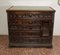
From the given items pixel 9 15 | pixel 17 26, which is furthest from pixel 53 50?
pixel 9 15

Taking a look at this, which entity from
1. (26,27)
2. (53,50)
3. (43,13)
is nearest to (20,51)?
(26,27)

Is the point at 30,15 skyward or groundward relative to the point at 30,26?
skyward

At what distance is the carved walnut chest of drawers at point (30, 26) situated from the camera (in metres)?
2.84

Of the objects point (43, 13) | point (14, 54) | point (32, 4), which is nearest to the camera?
point (14, 54)

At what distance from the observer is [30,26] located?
292 centimetres

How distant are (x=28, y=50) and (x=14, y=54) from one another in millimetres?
341

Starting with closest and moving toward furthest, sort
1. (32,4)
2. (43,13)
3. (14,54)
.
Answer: (14,54), (43,13), (32,4)

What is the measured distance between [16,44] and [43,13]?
0.92m

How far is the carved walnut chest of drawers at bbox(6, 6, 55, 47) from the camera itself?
284cm

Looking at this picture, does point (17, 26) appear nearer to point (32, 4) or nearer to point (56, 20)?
point (32, 4)

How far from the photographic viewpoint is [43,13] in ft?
9.34

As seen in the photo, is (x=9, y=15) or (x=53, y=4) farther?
(x=53, y=4)

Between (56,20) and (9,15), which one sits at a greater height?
(9,15)

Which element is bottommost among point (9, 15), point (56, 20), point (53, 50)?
point (53, 50)
